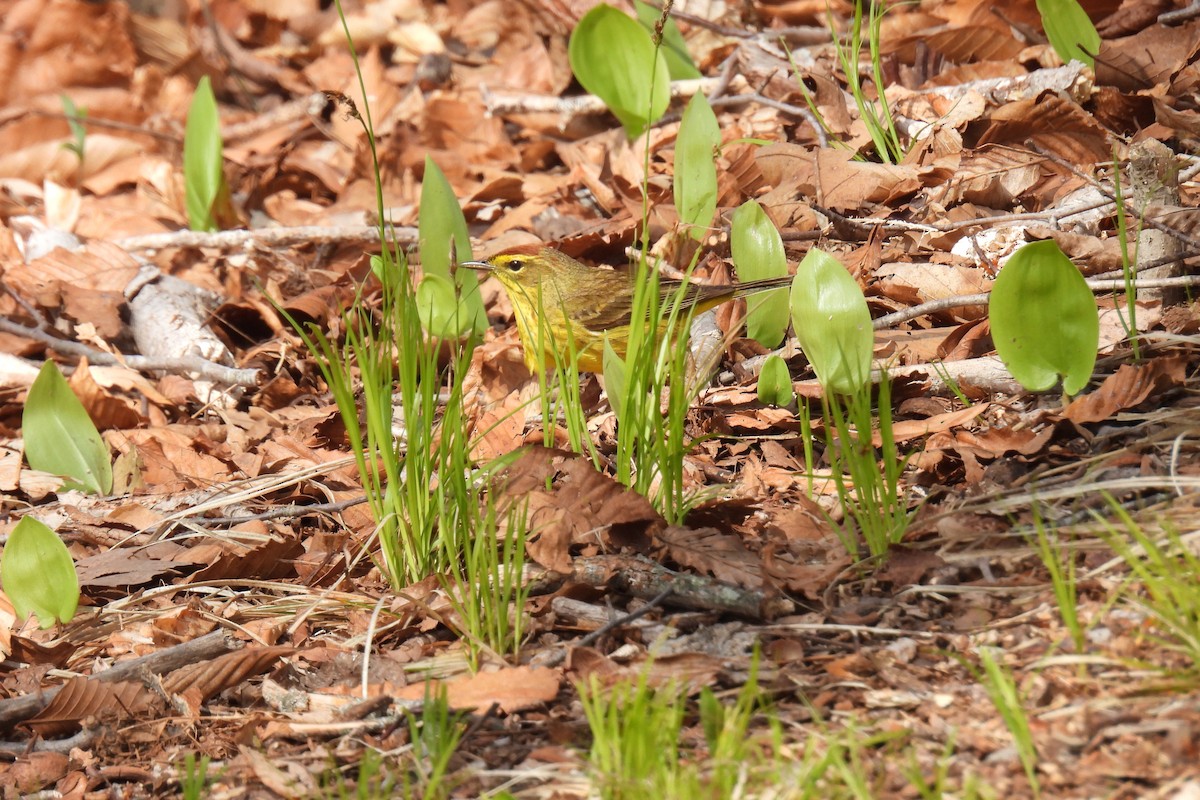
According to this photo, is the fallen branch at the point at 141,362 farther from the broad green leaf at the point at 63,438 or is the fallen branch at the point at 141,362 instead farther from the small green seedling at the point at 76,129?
the small green seedling at the point at 76,129

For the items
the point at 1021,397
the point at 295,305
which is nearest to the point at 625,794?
the point at 1021,397

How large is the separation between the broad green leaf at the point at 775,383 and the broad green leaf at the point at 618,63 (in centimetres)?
216

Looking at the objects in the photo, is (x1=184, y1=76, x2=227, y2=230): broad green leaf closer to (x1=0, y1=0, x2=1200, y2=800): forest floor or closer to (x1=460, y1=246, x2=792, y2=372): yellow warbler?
(x1=0, y1=0, x2=1200, y2=800): forest floor

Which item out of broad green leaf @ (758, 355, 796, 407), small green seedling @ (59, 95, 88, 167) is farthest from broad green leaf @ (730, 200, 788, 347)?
small green seedling @ (59, 95, 88, 167)

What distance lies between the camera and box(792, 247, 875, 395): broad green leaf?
134 inches

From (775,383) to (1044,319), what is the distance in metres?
0.95

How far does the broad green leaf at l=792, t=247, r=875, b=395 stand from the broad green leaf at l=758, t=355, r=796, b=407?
452mm

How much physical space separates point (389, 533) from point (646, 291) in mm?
989

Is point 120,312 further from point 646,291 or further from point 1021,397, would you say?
point 1021,397

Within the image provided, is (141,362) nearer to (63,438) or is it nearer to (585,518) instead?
(63,438)

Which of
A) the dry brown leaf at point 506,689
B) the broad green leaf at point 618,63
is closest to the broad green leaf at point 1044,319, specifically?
the dry brown leaf at point 506,689

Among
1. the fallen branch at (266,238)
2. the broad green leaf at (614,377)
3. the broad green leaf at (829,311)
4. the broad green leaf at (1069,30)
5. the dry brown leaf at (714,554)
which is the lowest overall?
the dry brown leaf at (714,554)

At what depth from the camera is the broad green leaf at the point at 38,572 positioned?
3.24 meters

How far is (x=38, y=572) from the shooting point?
3260mm
